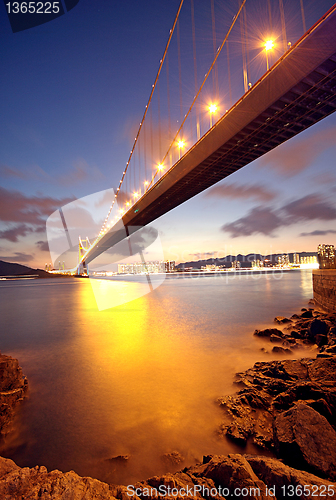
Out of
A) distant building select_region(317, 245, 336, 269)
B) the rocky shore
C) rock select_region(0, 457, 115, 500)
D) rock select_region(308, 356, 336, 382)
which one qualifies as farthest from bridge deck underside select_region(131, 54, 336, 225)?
rock select_region(0, 457, 115, 500)

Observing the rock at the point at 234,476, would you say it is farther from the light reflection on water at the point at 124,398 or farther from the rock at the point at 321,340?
the rock at the point at 321,340

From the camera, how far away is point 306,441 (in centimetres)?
166

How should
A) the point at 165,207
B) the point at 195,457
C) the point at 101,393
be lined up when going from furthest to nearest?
the point at 165,207 → the point at 101,393 → the point at 195,457

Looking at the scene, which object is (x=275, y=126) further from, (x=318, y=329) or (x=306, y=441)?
(x=306, y=441)

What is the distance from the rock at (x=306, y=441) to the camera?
1.53 meters

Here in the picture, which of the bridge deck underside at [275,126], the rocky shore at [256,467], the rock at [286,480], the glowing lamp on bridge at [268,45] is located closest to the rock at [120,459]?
the rocky shore at [256,467]

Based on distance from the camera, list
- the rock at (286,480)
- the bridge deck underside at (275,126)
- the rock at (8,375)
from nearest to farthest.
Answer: the rock at (286,480)
the rock at (8,375)
the bridge deck underside at (275,126)

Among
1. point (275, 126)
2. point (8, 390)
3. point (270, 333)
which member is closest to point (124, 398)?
point (8, 390)

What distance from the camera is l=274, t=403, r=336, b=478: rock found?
1534mm

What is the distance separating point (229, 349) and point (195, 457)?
3.28m

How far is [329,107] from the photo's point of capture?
974 centimetres

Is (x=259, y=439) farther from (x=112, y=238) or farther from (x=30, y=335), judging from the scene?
(x=112, y=238)

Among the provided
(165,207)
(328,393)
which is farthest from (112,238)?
(328,393)

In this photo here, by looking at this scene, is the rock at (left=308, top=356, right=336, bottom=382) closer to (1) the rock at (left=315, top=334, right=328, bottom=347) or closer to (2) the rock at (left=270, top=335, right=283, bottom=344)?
(1) the rock at (left=315, top=334, right=328, bottom=347)
